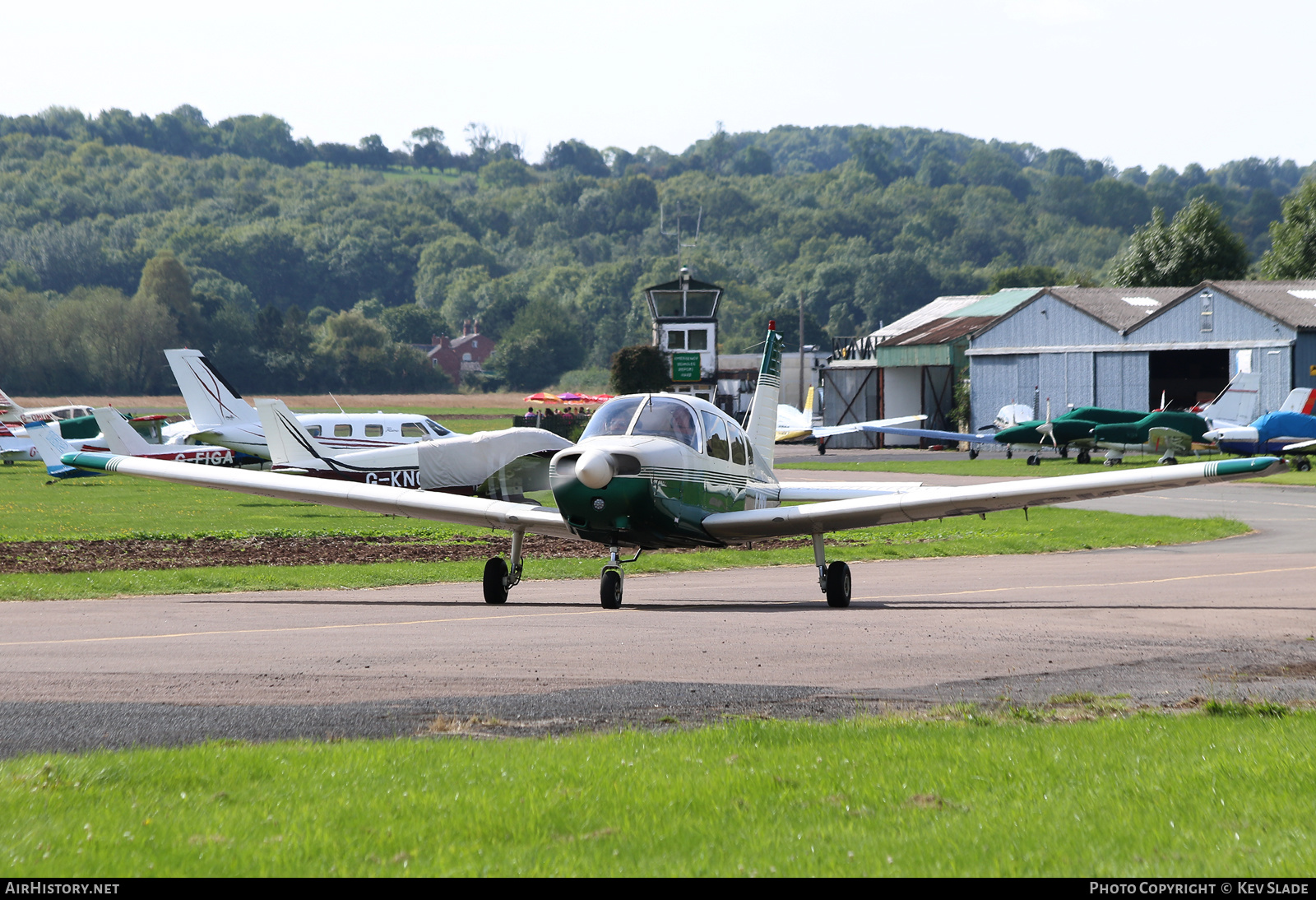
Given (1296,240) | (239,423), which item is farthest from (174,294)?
(239,423)

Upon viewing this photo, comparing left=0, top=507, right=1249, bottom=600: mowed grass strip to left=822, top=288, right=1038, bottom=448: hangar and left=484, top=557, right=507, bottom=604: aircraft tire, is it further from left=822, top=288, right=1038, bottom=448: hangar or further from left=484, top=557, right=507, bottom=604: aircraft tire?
left=822, top=288, right=1038, bottom=448: hangar

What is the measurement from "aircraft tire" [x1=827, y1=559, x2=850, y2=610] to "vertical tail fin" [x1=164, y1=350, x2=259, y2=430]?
3053cm

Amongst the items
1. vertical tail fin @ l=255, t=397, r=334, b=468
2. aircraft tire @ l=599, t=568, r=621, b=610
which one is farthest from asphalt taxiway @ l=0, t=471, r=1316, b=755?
vertical tail fin @ l=255, t=397, r=334, b=468

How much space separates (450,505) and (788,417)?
65374 mm

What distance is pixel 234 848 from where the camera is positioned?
204 inches

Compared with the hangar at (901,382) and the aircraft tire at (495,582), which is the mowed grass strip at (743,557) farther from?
the hangar at (901,382)

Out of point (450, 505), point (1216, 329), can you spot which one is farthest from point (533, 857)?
point (1216, 329)

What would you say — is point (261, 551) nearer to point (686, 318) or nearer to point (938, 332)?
point (686, 318)

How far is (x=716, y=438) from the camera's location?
55.7 feet

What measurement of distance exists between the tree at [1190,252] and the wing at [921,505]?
79.4 meters

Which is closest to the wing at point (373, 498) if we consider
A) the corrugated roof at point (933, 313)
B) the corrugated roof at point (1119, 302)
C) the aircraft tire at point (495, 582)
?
the aircraft tire at point (495, 582)

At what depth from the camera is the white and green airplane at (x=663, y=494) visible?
14914mm

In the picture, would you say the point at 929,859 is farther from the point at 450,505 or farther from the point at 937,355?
the point at 937,355

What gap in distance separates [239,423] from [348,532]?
16665mm
